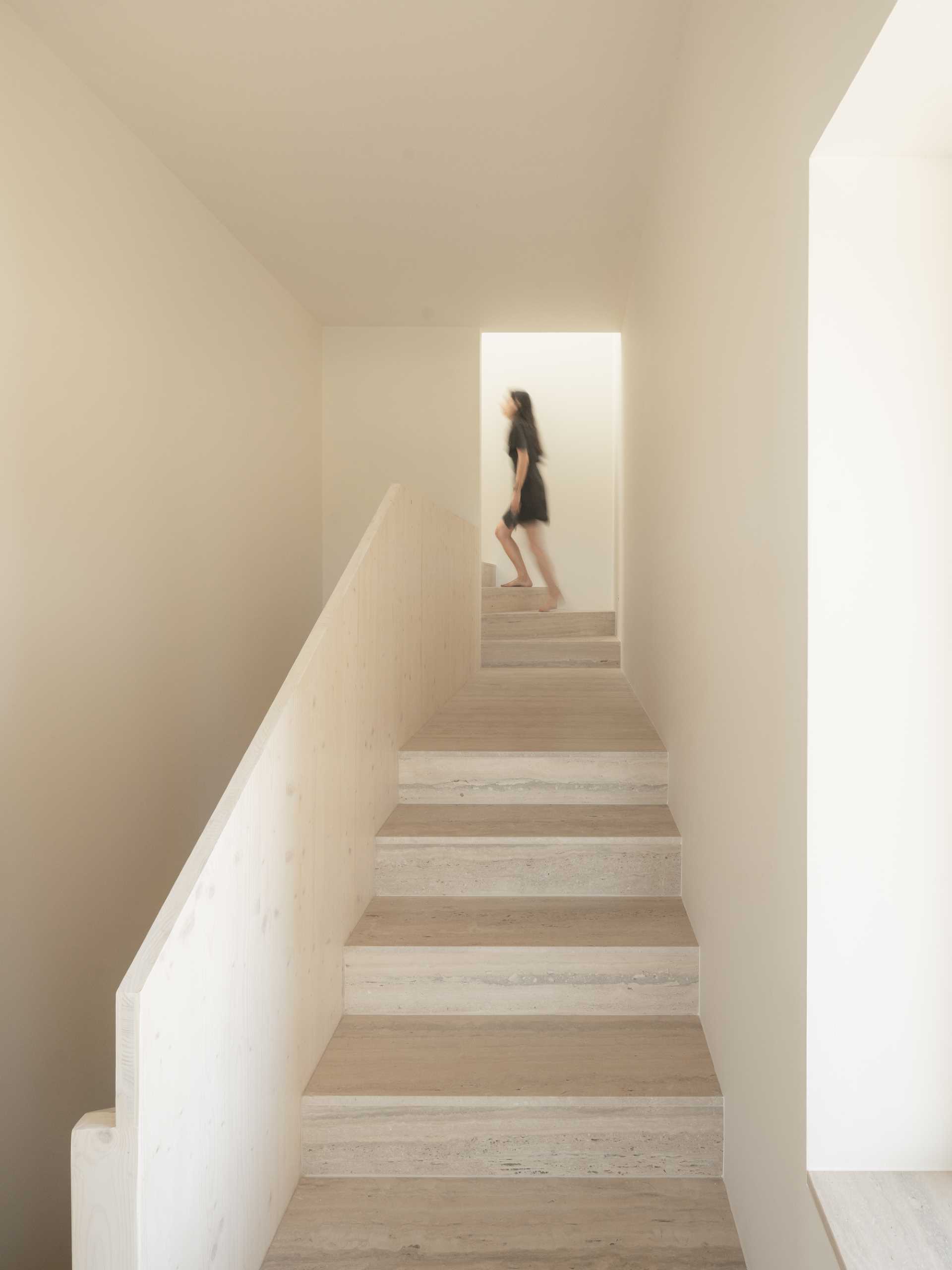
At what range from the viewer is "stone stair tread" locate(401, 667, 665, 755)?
3035mm

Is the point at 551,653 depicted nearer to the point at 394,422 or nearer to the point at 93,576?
the point at 394,422

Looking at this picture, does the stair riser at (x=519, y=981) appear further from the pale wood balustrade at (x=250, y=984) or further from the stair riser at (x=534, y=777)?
the stair riser at (x=534, y=777)

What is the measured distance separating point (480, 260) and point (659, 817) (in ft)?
9.12

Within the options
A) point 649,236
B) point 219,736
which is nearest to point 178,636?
point 219,736

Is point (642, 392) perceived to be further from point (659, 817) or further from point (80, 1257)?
point (80, 1257)

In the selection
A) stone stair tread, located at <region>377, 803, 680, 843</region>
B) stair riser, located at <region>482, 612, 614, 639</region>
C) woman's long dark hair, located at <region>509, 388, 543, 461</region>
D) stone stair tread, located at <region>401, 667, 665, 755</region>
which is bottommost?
stone stair tread, located at <region>377, 803, 680, 843</region>

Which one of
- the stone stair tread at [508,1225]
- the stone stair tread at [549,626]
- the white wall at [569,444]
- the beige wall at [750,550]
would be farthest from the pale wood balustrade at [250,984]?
the white wall at [569,444]

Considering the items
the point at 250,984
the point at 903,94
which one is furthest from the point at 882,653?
the point at 250,984

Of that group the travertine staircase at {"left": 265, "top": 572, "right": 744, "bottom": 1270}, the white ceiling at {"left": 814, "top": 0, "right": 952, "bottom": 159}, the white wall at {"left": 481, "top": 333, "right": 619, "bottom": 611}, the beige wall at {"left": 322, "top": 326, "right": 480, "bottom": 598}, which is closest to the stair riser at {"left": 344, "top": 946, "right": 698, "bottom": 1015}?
the travertine staircase at {"left": 265, "top": 572, "right": 744, "bottom": 1270}

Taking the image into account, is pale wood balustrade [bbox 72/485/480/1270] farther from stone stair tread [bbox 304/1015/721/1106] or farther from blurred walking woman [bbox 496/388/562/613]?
blurred walking woman [bbox 496/388/562/613]

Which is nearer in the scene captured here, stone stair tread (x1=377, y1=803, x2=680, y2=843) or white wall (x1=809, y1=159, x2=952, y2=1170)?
white wall (x1=809, y1=159, x2=952, y2=1170)

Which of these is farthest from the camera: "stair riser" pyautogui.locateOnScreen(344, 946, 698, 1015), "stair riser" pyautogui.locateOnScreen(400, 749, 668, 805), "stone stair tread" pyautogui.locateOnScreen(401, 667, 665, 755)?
"stone stair tread" pyautogui.locateOnScreen(401, 667, 665, 755)

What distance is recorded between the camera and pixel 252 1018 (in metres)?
1.56

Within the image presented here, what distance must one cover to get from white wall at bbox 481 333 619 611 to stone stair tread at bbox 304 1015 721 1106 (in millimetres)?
5105
